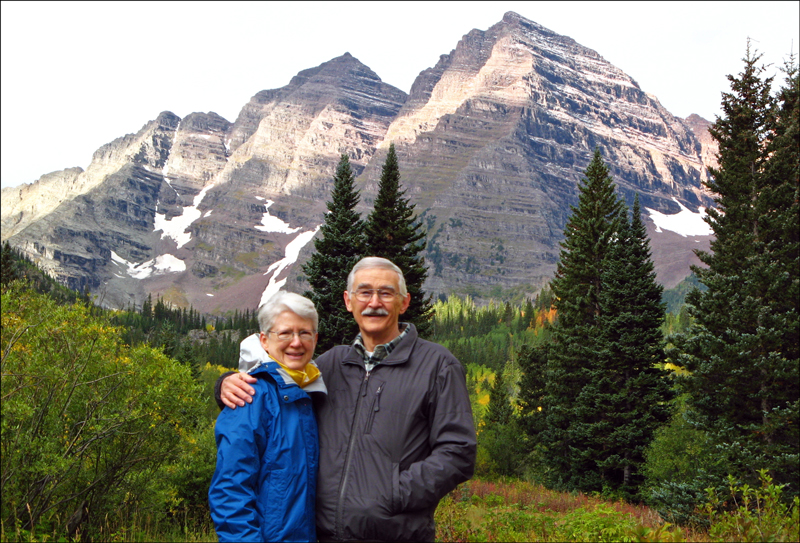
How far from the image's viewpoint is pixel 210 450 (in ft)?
61.5

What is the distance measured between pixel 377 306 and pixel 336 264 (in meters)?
25.2

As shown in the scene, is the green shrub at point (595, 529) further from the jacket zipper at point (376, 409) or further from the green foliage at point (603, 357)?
the green foliage at point (603, 357)

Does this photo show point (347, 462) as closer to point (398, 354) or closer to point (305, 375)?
point (305, 375)

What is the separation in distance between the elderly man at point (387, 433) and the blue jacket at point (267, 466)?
0.38 feet

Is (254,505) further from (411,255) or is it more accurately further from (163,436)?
(411,255)

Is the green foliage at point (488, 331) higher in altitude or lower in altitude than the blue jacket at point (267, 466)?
lower

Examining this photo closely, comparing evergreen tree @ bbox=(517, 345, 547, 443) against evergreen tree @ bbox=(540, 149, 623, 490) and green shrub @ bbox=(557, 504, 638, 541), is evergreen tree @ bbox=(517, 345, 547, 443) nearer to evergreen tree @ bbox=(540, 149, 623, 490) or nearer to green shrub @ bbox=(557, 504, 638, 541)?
evergreen tree @ bbox=(540, 149, 623, 490)

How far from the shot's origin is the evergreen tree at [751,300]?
22281mm

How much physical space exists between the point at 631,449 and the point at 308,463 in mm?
30838

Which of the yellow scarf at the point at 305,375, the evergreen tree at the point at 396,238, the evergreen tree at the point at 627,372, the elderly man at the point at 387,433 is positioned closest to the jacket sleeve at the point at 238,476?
the elderly man at the point at 387,433

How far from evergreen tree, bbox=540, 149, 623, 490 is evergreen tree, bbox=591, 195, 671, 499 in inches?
27.7

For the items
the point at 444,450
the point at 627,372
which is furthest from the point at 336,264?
the point at 444,450

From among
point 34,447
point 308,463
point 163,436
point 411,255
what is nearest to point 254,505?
point 308,463

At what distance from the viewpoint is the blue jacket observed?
11.4 ft
